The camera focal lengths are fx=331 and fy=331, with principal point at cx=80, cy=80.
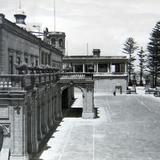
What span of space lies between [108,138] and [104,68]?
5478 centimetres

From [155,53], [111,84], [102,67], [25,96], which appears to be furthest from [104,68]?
[25,96]

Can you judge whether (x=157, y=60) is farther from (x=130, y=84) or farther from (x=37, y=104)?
(x=37, y=104)

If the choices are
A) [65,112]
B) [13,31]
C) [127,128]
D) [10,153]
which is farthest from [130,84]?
[10,153]

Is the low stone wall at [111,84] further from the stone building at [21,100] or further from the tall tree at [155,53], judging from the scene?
the stone building at [21,100]

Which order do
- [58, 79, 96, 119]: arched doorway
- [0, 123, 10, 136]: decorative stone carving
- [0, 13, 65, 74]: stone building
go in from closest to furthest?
[0, 123, 10, 136]: decorative stone carving < [0, 13, 65, 74]: stone building < [58, 79, 96, 119]: arched doorway

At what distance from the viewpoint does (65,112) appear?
44.1 metres

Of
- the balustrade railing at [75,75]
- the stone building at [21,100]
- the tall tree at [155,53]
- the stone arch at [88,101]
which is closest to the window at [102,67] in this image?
the tall tree at [155,53]

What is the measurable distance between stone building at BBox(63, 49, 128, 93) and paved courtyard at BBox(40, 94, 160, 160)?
3212 cm

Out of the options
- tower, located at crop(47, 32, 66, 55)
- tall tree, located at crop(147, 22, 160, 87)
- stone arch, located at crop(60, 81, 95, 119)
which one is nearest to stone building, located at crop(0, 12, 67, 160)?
stone arch, located at crop(60, 81, 95, 119)

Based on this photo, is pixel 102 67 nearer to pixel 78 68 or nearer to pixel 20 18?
pixel 78 68

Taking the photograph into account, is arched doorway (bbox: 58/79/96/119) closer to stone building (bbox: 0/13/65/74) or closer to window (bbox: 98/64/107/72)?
stone building (bbox: 0/13/65/74)

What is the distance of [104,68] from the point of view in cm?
8212

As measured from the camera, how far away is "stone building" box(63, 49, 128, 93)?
2921 inches

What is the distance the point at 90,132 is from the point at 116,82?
4451cm
